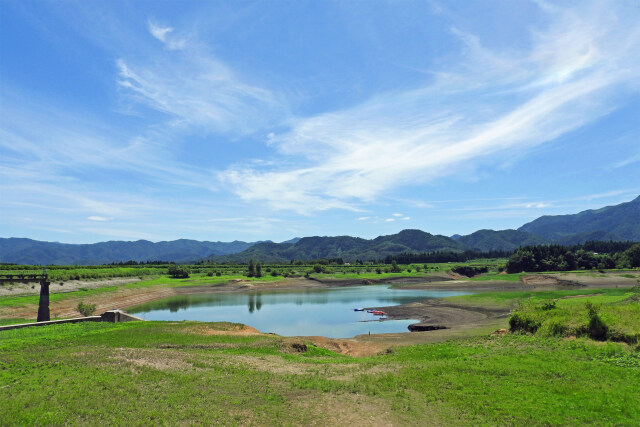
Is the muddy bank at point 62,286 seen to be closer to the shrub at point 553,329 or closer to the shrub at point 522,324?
the shrub at point 522,324

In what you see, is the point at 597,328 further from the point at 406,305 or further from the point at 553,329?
the point at 406,305

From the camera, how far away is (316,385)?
20.5m

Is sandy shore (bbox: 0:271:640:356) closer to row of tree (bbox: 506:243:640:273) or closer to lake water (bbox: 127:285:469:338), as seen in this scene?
lake water (bbox: 127:285:469:338)

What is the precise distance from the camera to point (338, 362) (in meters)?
28.2

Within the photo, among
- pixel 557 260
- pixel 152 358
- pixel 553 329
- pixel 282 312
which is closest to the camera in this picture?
pixel 152 358

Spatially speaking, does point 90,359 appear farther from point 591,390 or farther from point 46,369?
point 591,390

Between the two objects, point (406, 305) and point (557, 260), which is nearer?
point (406, 305)

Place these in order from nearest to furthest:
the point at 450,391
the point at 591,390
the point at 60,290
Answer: the point at 591,390
the point at 450,391
the point at 60,290

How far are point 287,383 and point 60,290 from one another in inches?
3210

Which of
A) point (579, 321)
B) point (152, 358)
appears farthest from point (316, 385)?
point (579, 321)

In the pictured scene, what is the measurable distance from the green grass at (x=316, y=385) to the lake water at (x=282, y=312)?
92.5 ft

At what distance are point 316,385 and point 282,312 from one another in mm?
58389

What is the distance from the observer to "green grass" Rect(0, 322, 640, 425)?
15.3 m

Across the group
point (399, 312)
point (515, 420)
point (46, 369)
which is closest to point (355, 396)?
point (515, 420)
